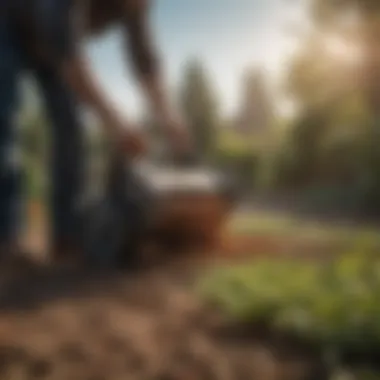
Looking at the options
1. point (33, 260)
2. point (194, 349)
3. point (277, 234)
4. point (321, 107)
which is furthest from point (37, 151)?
point (194, 349)

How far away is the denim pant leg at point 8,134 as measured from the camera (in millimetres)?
2271

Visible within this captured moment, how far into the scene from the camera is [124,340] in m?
1.37

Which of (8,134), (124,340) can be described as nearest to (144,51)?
(8,134)

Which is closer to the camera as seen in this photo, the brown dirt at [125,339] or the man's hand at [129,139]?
the brown dirt at [125,339]

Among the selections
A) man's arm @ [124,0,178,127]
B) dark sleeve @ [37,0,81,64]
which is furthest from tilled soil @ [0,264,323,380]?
man's arm @ [124,0,178,127]

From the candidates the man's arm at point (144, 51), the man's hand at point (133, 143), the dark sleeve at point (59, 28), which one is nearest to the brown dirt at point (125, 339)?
the man's hand at point (133, 143)

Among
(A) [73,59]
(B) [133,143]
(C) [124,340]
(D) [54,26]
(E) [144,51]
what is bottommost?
(C) [124,340]

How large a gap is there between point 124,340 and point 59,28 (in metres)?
1.15

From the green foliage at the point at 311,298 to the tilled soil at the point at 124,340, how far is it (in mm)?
59

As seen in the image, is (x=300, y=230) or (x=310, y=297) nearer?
(x=310, y=297)

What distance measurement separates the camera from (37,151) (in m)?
5.62

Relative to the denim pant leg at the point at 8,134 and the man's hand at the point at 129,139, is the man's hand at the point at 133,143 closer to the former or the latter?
the man's hand at the point at 129,139

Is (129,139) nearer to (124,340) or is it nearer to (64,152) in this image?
(64,152)

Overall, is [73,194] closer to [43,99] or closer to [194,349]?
[43,99]
